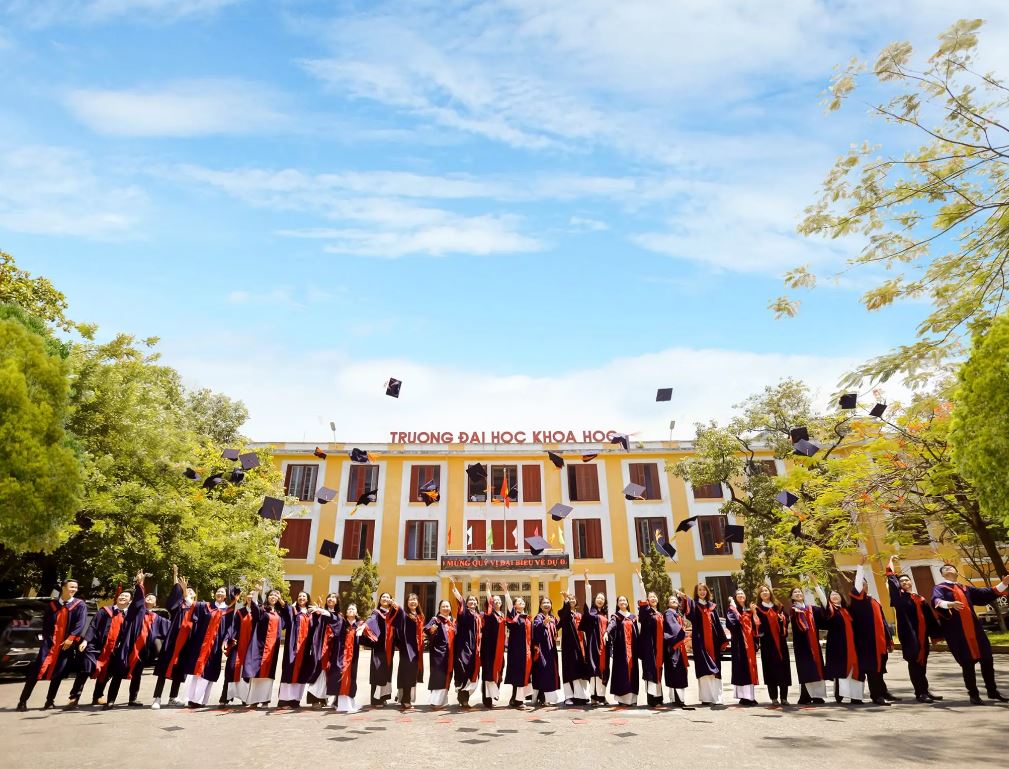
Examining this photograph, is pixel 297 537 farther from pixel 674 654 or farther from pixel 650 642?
pixel 674 654

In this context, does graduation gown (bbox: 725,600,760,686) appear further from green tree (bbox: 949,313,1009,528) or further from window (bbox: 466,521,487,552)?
window (bbox: 466,521,487,552)

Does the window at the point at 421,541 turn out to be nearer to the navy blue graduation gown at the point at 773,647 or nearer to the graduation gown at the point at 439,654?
the graduation gown at the point at 439,654

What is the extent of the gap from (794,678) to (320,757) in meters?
10.5

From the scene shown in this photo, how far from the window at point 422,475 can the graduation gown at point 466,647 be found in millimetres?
19597

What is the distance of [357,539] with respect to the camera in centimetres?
2830

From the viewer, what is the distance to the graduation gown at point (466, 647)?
958cm

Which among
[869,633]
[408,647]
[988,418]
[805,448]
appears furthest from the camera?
[805,448]

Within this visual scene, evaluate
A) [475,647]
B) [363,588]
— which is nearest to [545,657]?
[475,647]

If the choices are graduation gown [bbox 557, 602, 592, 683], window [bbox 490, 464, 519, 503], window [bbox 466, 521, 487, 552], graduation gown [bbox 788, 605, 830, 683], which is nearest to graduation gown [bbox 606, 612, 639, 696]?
graduation gown [bbox 557, 602, 592, 683]

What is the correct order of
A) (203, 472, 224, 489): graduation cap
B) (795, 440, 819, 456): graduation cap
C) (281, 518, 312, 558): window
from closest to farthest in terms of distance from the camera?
(795, 440, 819, 456): graduation cap < (203, 472, 224, 489): graduation cap < (281, 518, 312, 558): window

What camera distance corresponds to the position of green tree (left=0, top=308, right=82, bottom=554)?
29.0ft

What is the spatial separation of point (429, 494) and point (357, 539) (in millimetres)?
6334

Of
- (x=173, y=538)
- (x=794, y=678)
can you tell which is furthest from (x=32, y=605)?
(x=794, y=678)

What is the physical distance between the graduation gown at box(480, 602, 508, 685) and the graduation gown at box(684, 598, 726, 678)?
2.99 meters
